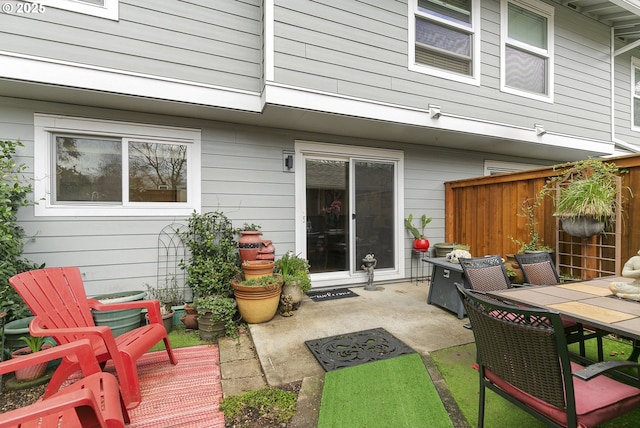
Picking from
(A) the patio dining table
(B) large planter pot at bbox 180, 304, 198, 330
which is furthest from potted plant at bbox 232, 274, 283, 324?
(A) the patio dining table

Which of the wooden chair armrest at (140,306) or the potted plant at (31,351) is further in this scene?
the wooden chair armrest at (140,306)

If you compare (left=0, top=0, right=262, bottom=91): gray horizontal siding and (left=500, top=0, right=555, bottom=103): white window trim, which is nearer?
(left=0, top=0, right=262, bottom=91): gray horizontal siding

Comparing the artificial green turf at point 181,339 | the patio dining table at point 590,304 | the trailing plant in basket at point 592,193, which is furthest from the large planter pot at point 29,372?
the trailing plant in basket at point 592,193

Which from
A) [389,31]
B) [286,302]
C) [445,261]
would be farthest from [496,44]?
[286,302]

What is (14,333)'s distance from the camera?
235 cm

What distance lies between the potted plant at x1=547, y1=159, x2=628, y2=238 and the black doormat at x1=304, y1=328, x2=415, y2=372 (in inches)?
96.0

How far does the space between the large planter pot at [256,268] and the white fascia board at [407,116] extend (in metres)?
1.86

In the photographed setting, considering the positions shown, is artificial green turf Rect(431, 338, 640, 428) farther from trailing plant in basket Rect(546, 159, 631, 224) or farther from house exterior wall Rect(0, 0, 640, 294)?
house exterior wall Rect(0, 0, 640, 294)

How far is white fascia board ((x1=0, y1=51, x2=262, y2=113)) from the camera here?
2.58m

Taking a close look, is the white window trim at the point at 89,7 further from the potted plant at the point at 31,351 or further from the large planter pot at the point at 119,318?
the potted plant at the point at 31,351

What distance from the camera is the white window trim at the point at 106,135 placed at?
2.99m

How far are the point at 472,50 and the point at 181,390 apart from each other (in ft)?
18.5

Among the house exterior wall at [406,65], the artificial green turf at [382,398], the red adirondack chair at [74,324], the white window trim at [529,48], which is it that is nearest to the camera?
the artificial green turf at [382,398]

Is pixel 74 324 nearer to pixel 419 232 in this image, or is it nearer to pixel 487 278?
pixel 487 278
